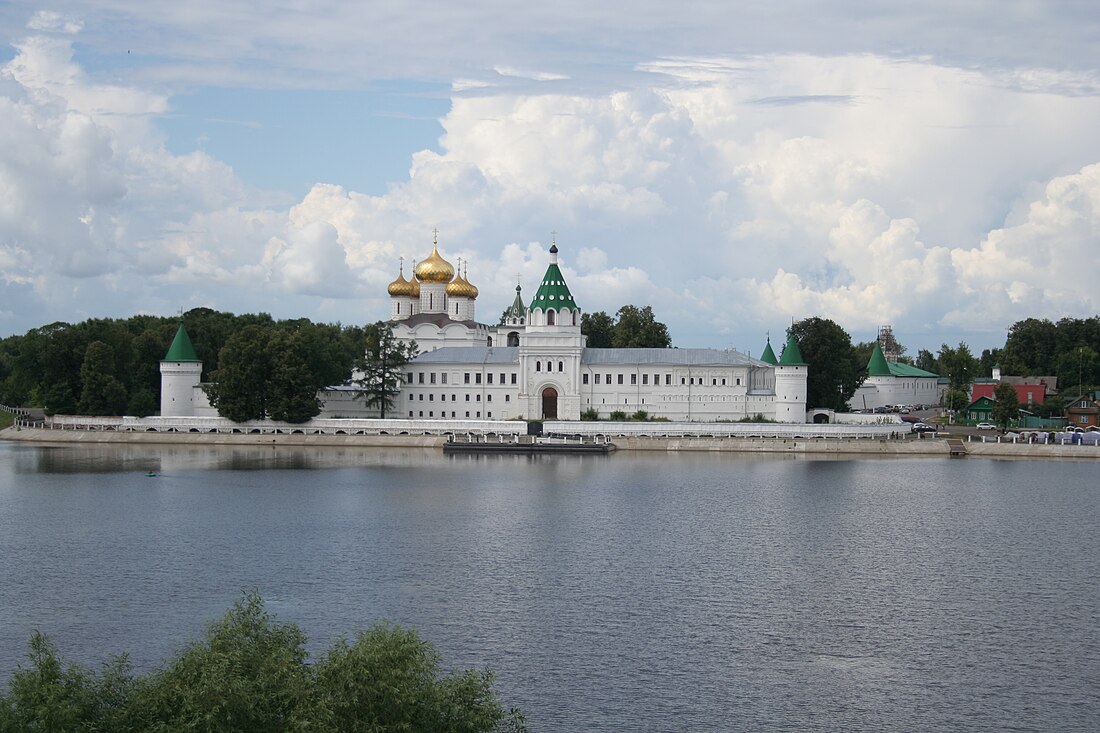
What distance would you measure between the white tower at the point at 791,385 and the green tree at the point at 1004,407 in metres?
7.78

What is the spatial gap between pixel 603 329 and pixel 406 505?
39.0m

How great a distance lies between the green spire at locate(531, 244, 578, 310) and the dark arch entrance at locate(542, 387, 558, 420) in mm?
3433

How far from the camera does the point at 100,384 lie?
175 feet

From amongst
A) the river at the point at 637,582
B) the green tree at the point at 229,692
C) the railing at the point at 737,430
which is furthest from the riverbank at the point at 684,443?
the green tree at the point at 229,692

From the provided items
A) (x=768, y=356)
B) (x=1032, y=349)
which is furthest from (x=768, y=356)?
(x=1032, y=349)

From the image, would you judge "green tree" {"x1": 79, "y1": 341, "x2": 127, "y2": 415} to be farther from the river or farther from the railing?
the railing

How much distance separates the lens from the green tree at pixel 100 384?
173 feet

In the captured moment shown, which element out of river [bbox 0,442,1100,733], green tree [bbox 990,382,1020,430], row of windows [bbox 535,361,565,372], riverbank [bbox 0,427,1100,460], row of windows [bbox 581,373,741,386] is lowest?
river [bbox 0,442,1100,733]

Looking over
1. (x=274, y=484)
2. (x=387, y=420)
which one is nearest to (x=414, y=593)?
(x=274, y=484)

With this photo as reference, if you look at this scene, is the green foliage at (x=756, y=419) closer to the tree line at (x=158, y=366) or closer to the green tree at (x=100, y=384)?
the tree line at (x=158, y=366)

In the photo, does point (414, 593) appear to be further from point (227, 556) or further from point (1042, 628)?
point (1042, 628)

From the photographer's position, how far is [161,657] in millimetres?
17938

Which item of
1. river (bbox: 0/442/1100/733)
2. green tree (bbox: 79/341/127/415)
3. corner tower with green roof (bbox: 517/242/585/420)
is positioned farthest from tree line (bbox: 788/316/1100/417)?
green tree (bbox: 79/341/127/415)

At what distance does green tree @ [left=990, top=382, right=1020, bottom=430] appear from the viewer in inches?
2122
